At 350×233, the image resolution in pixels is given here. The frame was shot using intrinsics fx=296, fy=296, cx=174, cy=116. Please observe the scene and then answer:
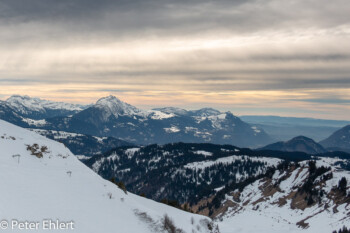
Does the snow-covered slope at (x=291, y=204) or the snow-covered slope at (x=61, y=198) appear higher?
the snow-covered slope at (x=61, y=198)

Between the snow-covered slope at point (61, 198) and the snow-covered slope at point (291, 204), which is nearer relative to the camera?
the snow-covered slope at point (61, 198)

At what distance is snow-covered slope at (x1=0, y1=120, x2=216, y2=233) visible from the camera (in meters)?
19.2

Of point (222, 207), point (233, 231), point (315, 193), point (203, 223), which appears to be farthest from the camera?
point (222, 207)

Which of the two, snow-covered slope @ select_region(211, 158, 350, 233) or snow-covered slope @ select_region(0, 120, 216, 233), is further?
snow-covered slope @ select_region(211, 158, 350, 233)

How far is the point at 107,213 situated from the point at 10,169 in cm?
861

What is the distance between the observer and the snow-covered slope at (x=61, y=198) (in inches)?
757

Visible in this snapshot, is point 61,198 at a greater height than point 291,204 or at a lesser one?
greater

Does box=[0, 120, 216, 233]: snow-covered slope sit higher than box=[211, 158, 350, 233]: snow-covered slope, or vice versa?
box=[0, 120, 216, 233]: snow-covered slope

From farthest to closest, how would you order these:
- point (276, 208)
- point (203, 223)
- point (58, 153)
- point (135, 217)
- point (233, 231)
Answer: point (276, 208)
point (233, 231)
point (58, 153)
point (203, 223)
point (135, 217)

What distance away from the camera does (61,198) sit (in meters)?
22.0

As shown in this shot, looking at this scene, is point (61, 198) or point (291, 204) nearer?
point (61, 198)

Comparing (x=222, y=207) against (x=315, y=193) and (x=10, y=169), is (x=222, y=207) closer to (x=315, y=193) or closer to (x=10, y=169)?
(x=315, y=193)

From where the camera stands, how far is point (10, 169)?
930 inches

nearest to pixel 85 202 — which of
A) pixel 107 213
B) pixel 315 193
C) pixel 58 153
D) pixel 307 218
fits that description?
pixel 107 213
